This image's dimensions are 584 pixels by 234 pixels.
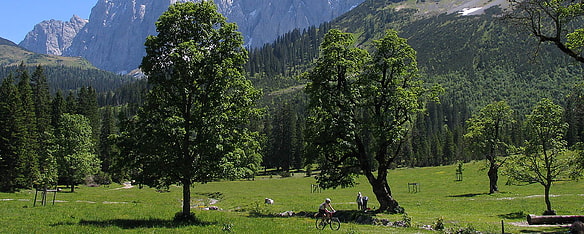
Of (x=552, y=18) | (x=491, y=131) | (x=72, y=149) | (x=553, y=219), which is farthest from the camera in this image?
(x=72, y=149)

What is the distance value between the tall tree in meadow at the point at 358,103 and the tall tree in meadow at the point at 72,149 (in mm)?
53216

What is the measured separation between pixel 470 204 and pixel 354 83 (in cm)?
2118

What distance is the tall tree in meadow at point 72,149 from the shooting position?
70375 millimetres

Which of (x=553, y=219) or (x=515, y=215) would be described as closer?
(x=553, y=219)

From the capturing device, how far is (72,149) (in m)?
72.0

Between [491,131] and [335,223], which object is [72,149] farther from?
[491,131]

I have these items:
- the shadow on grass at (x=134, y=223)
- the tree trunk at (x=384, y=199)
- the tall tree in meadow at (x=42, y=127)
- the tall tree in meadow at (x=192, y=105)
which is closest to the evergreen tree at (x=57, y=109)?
the tall tree in meadow at (x=42, y=127)

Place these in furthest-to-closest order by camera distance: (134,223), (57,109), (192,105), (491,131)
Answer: (57,109), (491,131), (192,105), (134,223)

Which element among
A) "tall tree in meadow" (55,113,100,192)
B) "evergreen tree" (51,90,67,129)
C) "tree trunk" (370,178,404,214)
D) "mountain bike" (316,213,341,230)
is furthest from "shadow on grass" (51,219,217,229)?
"evergreen tree" (51,90,67,129)

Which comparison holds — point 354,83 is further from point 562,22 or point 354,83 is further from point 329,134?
point 562,22

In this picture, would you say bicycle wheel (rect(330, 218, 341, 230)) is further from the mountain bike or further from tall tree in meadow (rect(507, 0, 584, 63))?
tall tree in meadow (rect(507, 0, 584, 63))

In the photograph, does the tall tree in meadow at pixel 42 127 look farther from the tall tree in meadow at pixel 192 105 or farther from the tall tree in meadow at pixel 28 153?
the tall tree in meadow at pixel 192 105

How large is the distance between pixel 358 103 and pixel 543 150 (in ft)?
52.3

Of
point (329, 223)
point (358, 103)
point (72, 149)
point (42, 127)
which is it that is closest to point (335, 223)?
point (329, 223)
